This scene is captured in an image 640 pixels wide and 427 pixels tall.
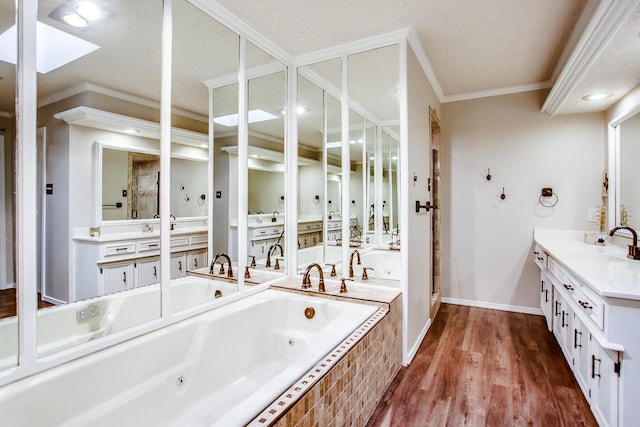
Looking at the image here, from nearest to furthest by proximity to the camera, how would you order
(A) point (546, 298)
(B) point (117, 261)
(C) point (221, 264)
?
1. (B) point (117, 261)
2. (C) point (221, 264)
3. (A) point (546, 298)

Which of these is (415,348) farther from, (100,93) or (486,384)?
(100,93)

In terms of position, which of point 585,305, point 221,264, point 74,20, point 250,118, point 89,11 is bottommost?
point 585,305

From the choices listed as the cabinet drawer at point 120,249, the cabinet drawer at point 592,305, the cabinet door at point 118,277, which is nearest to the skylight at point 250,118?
the cabinet drawer at point 120,249

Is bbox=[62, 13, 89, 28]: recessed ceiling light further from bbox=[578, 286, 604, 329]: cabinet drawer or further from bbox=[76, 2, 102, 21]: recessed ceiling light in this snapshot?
bbox=[578, 286, 604, 329]: cabinet drawer

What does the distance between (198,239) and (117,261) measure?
0.52 m

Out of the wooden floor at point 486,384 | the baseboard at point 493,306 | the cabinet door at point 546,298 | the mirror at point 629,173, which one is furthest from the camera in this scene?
the baseboard at point 493,306

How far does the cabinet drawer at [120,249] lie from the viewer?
1.76 meters

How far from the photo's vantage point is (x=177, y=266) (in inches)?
79.1

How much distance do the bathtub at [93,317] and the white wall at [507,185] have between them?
3.17 m

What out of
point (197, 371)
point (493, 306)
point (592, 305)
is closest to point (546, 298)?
point (493, 306)

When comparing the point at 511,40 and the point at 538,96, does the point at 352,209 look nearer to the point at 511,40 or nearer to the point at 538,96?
the point at 511,40

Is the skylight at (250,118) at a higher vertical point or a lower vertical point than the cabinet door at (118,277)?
higher

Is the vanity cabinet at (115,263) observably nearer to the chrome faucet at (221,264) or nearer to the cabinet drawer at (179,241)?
the cabinet drawer at (179,241)

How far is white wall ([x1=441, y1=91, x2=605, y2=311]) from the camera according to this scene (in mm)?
3409
